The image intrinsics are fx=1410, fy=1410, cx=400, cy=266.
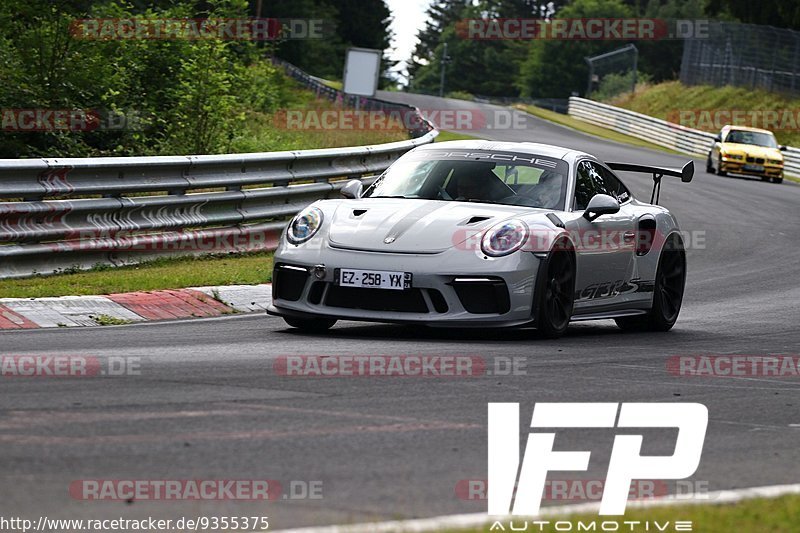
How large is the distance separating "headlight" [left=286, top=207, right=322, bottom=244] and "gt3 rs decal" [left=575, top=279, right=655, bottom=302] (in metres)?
1.85

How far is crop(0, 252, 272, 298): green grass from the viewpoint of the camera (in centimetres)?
1021

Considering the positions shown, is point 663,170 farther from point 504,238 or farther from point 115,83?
point 115,83

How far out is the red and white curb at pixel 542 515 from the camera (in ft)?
13.0

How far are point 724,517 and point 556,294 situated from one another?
16.7ft

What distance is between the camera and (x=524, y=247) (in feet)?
29.3

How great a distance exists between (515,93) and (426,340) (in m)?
158

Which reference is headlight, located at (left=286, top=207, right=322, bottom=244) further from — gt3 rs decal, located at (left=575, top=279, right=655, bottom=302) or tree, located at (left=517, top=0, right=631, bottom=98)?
tree, located at (left=517, top=0, right=631, bottom=98)

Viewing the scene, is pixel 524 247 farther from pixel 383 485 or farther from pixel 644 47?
pixel 644 47

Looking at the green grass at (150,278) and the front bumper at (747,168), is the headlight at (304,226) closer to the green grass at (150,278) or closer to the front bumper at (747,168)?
the green grass at (150,278)

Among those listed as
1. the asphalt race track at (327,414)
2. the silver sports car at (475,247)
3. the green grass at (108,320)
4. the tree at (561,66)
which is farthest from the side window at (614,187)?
the tree at (561,66)

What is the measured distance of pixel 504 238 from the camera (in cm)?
898

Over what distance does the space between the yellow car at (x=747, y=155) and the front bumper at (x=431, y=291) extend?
28.8 metres

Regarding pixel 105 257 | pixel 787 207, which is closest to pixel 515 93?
pixel 787 207

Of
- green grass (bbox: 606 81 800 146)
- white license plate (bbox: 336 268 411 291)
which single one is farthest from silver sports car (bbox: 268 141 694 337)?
green grass (bbox: 606 81 800 146)
